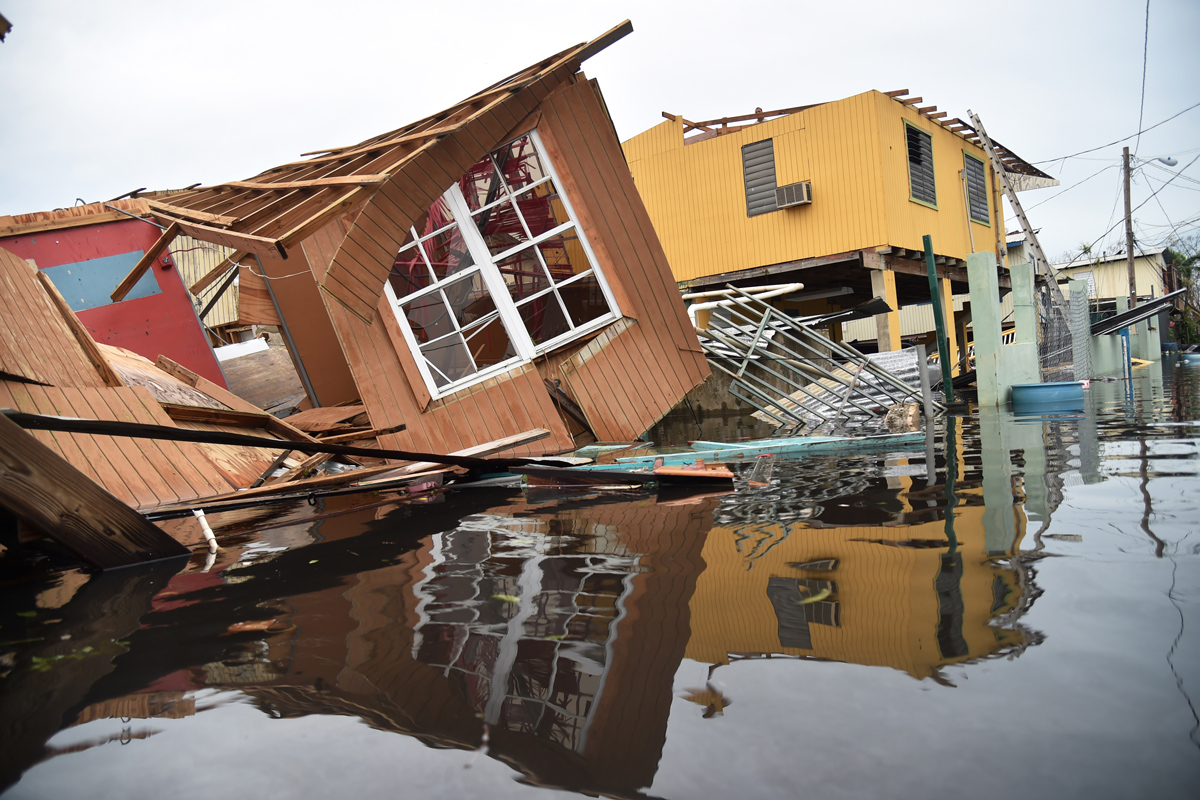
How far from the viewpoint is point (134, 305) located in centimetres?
999

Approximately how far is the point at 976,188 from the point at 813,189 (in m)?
7.07

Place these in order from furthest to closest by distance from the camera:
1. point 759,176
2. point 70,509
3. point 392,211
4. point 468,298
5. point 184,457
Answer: point 759,176 → point 468,298 → point 392,211 → point 184,457 → point 70,509

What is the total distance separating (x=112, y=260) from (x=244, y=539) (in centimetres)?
738

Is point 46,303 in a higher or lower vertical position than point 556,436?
higher

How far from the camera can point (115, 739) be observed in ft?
6.17

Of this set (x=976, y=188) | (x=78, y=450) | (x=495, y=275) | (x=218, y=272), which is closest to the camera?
(x=78, y=450)

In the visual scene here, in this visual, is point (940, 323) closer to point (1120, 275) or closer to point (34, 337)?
point (34, 337)

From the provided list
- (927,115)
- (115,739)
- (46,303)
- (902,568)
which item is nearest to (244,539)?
(115,739)

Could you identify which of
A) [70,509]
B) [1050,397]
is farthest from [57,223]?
[1050,397]

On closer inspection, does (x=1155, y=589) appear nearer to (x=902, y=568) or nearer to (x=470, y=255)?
(x=902, y=568)

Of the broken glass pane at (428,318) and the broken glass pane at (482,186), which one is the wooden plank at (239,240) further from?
the broken glass pane at (482,186)

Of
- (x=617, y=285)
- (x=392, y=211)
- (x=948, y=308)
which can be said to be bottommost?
(x=617, y=285)

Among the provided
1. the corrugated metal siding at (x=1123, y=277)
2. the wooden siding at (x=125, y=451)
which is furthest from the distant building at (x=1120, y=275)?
the wooden siding at (x=125, y=451)

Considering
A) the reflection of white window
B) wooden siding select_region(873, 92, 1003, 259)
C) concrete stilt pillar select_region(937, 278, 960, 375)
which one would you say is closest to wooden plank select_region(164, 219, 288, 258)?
the reflection of white window
